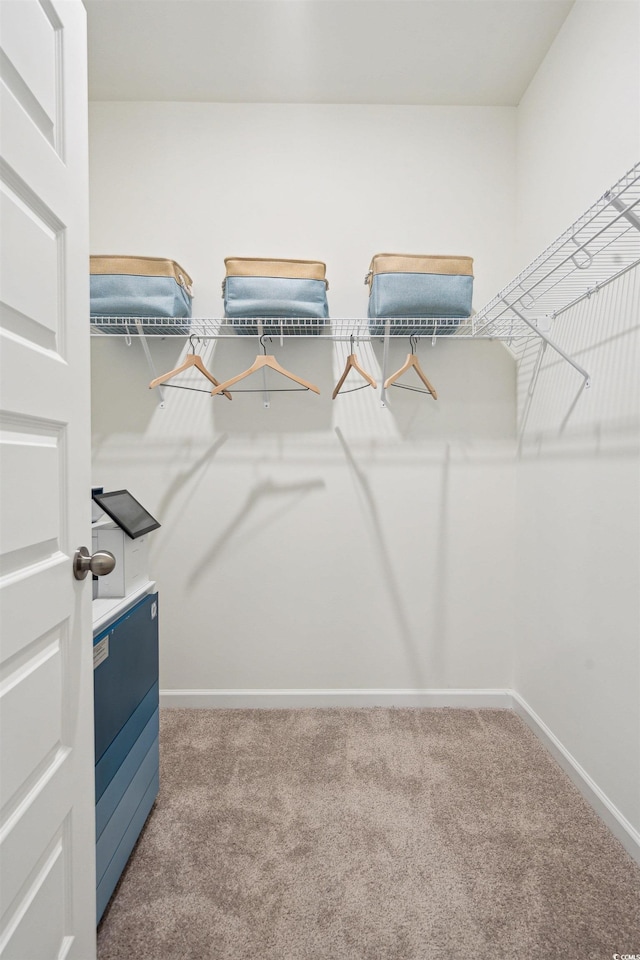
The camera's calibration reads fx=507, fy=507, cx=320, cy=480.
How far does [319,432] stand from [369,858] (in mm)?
1652

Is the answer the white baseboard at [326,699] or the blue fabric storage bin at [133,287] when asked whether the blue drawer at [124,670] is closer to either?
the white baseboard at [326,699]

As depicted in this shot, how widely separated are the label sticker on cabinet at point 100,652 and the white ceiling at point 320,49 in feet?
7.51

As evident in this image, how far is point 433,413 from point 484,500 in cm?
49

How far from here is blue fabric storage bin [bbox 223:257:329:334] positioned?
2.07 m

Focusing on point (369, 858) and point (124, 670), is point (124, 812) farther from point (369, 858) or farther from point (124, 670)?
point (369, 858)

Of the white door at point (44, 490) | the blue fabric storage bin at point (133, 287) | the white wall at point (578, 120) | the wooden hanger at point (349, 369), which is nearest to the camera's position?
the white door at point (44, 490)

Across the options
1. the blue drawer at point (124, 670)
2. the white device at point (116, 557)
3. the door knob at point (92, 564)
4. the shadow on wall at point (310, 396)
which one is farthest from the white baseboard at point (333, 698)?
the door knob at point (92, 564)

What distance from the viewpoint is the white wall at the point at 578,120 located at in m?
1.61

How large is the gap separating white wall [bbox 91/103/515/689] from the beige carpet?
455 mm

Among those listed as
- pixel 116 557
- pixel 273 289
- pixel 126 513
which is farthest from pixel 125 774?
pixel 273 289

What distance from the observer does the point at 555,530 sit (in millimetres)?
2057

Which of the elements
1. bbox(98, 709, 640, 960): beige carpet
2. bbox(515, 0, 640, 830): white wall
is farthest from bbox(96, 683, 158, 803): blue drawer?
bbox(515, 0, 640, 830): white wall

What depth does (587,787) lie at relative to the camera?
5.75 ft

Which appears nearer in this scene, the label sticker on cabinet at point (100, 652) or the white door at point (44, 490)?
the white door at point (44, 490)
